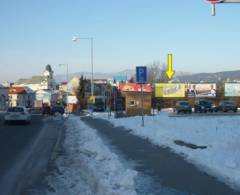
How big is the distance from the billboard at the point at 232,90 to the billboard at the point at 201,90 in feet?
10.7

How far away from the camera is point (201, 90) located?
311 ft

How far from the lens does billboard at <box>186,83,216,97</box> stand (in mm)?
93938

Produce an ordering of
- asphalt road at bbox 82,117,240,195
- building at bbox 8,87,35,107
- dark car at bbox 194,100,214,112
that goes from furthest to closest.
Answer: building at bbox 8,87,35,107
dark car at bbox 194,100,214,112
asphalt road at bbox 82,117,240,195

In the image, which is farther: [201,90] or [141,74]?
[201,90]

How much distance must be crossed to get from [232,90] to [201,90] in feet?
20.7

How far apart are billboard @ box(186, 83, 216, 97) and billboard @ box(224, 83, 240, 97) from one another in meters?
3.27

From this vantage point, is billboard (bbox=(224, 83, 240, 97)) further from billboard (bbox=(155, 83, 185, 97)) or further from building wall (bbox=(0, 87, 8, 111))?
building wall (bbox=(0, 87, 8, 111))

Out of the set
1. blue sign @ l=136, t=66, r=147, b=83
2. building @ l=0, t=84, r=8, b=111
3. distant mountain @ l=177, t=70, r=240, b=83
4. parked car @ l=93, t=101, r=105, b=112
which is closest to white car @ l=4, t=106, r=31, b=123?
blue sign @ l=136, t=66, r=147, b=83

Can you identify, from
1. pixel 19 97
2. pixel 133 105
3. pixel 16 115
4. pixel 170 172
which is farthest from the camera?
pixel 19 97

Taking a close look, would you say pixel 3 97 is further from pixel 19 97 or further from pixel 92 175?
pixel 92 175

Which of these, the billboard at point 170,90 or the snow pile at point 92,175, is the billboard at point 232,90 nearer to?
the billboard at point 170,90

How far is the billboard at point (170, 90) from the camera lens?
85.4 metres

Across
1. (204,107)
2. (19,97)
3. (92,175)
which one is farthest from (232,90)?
(19,97)

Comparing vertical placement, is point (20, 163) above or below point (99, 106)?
below
